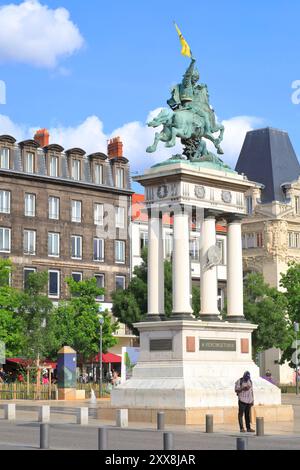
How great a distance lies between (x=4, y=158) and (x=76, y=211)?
8.74 m

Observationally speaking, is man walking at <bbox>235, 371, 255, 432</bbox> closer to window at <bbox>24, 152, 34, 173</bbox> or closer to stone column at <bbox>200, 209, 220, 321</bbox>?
stone column at <bbox>200, 209, 220, 321</bbox>

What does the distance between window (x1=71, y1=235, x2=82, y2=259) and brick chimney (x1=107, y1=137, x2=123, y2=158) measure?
959 centimetres

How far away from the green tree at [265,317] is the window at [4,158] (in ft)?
70.7

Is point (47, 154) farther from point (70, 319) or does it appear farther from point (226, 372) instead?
point (226, 372)

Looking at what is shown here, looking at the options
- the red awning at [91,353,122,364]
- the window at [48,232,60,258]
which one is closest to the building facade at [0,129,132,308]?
the window at [48,232,60,258]

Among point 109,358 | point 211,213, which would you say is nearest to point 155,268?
point 211,213

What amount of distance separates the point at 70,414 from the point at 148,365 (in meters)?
5.83

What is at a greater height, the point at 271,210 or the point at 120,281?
the point at 271,210

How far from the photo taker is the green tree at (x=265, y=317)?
243 ft

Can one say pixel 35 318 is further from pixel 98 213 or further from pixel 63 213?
pixel 98 213

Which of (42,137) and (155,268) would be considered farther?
(42,137)

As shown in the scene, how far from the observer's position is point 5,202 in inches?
A: 3270

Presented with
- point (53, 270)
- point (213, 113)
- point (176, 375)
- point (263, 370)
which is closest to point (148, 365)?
point (176, 375)

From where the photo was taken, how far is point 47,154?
86375 millimetres
